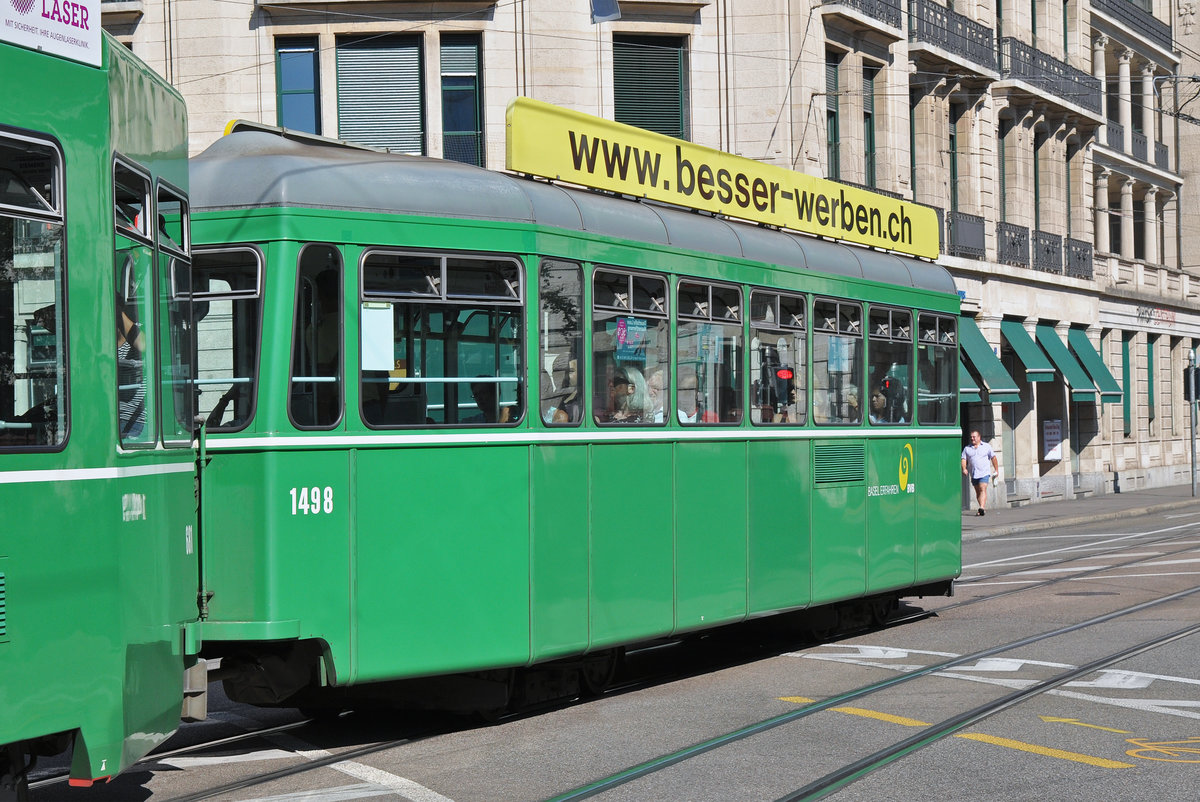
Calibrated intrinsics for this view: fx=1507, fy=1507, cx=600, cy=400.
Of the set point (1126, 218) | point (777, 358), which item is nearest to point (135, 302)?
point (777, 358)

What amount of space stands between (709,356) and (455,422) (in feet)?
8.15

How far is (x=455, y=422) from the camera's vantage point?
8.25m

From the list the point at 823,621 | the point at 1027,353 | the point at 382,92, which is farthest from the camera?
the point at 1027,353

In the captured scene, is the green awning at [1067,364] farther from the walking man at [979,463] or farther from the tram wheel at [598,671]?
the tram wheel at [598,671]

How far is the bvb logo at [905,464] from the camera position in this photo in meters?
13.0

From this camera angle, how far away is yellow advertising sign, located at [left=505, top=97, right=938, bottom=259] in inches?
365

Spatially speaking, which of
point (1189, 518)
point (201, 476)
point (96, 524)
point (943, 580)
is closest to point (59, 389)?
point (96, 524)

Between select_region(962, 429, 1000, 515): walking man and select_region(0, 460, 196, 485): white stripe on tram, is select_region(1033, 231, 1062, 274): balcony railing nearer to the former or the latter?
select_region(962, 429, 1000, 515): walking man

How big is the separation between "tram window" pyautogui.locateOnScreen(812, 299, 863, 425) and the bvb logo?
91 cm

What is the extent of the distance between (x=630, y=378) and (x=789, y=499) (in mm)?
2307

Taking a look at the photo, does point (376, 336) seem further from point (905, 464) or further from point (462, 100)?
point (462, 100)

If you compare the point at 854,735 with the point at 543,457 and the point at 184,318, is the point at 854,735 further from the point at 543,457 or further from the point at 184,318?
the point at 184,318

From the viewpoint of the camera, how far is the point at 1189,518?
95.8ft

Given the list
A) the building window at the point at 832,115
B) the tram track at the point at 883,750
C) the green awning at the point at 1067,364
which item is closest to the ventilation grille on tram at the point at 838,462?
the tram track at the point at 883,750
